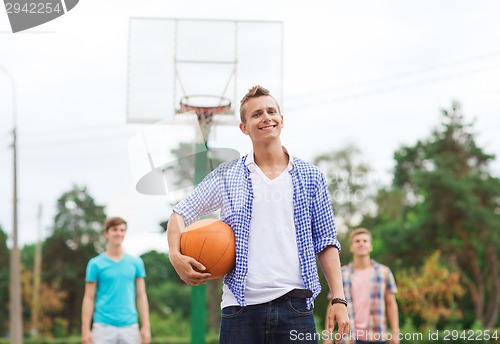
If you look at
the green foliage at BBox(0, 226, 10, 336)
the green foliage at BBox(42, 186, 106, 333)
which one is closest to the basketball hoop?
the green foliage at BBox(42, 186, 106, 333)

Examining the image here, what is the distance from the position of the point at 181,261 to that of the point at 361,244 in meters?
3.88

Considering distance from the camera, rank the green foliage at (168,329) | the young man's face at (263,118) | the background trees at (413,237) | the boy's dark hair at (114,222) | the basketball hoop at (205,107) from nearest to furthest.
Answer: the young man's face at (263,118) < the boy's dark hair at (114,222) < the basketball hoop at (205,107) < the background trees at (413,237) < the green foliage at (168,329)

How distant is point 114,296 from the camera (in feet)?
20.3

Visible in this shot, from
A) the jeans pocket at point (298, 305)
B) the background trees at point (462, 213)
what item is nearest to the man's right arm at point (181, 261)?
the jeans pocket at point (298, 305)

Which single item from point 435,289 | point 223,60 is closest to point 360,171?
point 435,289

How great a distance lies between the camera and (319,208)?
118 inches

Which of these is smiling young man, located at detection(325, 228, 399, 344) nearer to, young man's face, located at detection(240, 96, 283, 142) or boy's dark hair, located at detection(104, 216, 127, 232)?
boy's dark hair, located at detection(104, 216, 127, 232)

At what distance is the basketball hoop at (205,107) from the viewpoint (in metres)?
7.99

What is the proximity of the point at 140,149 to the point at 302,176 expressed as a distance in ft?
5.54

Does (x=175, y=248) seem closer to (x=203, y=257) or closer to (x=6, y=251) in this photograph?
(x=203, y=257)

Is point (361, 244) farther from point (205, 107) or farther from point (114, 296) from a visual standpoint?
point (205, 107)

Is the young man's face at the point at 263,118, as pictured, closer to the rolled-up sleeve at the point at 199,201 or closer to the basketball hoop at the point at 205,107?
the rolled-up sleeve at the point at 199,201

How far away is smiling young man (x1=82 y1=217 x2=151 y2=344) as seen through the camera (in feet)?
20.0

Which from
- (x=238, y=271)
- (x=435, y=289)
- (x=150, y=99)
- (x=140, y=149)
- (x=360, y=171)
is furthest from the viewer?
(x=360, y=171)
